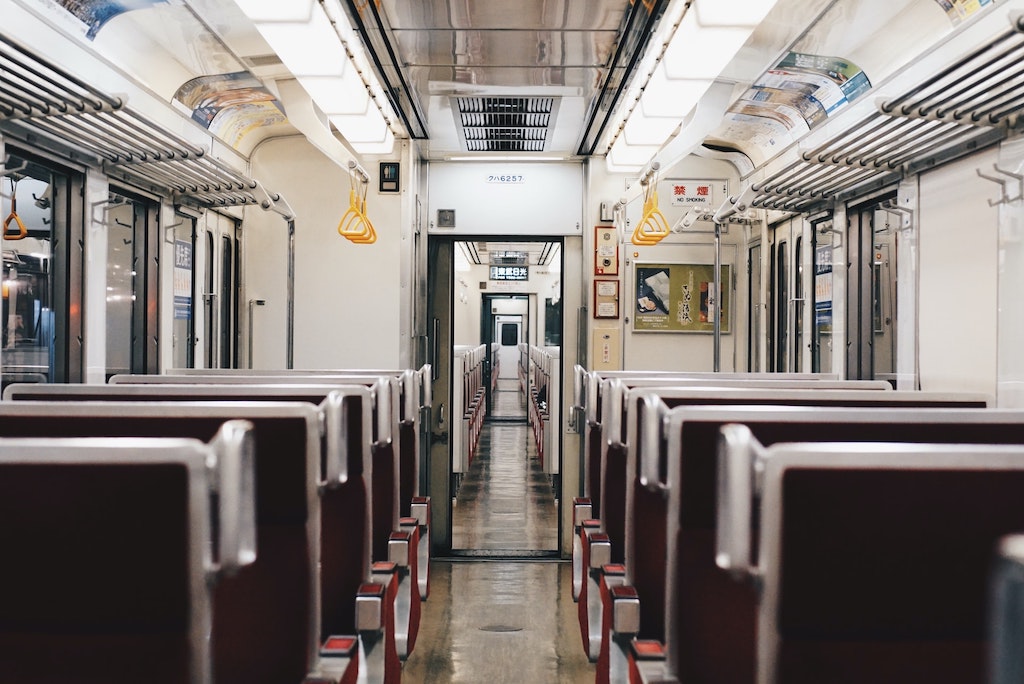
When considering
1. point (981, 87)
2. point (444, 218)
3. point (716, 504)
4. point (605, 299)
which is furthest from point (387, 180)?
point (716, 504)

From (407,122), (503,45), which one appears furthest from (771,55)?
(407,122)

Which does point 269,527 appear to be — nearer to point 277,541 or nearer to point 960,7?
point 277,541

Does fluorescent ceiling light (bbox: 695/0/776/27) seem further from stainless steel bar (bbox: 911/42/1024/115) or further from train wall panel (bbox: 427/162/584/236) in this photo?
train wall panel (bbox: 427/162/584/236)

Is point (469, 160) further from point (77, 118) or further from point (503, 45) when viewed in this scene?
point (77, 118)

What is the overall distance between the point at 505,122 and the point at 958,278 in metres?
2.94

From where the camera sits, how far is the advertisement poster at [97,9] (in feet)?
10.8

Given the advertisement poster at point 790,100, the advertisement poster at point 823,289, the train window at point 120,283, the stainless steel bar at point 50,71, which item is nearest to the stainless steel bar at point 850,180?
the advertisement poster at point 790,100

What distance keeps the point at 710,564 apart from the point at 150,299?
3667 mm

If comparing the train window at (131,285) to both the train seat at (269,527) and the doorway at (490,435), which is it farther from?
the train seat at (269,527)

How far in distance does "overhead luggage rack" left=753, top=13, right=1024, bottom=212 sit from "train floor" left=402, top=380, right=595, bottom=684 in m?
2.54

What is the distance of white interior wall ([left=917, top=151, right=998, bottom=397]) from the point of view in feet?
9.72

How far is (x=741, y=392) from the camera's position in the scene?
2400 millimetres

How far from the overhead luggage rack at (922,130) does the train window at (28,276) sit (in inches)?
130

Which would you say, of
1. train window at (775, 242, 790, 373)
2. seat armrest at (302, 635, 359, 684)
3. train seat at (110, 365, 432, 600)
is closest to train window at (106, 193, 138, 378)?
train seat at (110, 365, 432, 600)
